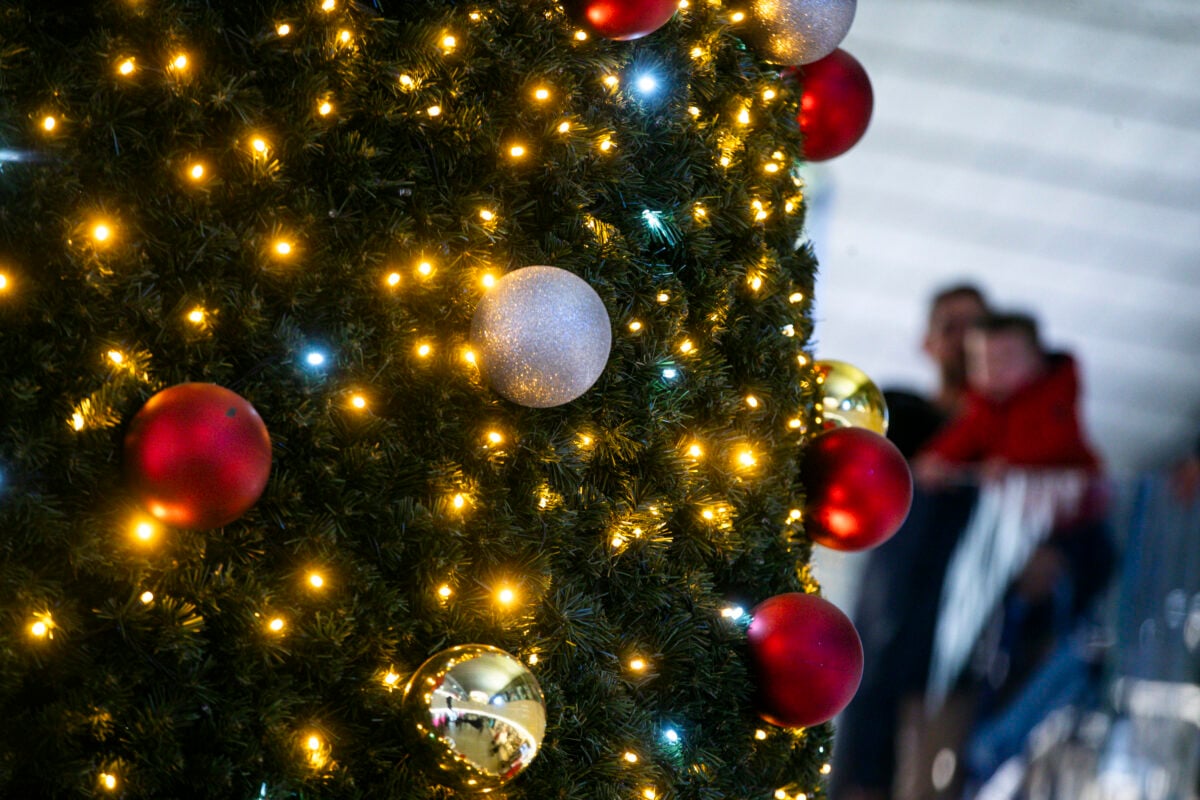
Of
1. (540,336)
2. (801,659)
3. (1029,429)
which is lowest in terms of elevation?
(1029,429)

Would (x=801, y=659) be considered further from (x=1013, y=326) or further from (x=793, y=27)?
(x=1013, y=326)

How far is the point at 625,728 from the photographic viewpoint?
3.51 ft

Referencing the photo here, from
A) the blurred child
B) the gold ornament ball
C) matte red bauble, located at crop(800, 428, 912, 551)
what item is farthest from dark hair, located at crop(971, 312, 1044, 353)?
matte red bauble, located at crop(800, 428, 912, 551)

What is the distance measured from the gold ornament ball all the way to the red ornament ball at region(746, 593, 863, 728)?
27cm

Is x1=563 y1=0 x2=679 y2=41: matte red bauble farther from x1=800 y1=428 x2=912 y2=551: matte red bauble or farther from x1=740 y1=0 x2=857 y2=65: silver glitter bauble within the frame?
x1=800 y1=428 x2=912 y2=551: matte red bauble

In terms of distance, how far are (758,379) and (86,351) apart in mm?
627

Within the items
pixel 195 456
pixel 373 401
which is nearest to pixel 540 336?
pixel 373 401

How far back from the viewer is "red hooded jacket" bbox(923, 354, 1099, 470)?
2.63m

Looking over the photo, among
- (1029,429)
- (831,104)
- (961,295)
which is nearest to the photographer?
(831,104)

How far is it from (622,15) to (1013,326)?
1.93 meters

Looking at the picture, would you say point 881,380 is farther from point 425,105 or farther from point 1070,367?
point 425,105

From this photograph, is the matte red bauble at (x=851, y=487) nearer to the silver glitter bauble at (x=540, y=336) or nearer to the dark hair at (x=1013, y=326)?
the silver glitter bauble at (x=540, y=336)

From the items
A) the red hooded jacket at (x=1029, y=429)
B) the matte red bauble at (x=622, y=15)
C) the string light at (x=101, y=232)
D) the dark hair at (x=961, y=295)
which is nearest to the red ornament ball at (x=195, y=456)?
the string light at (x=101, y=232)

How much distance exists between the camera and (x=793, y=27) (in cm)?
119
